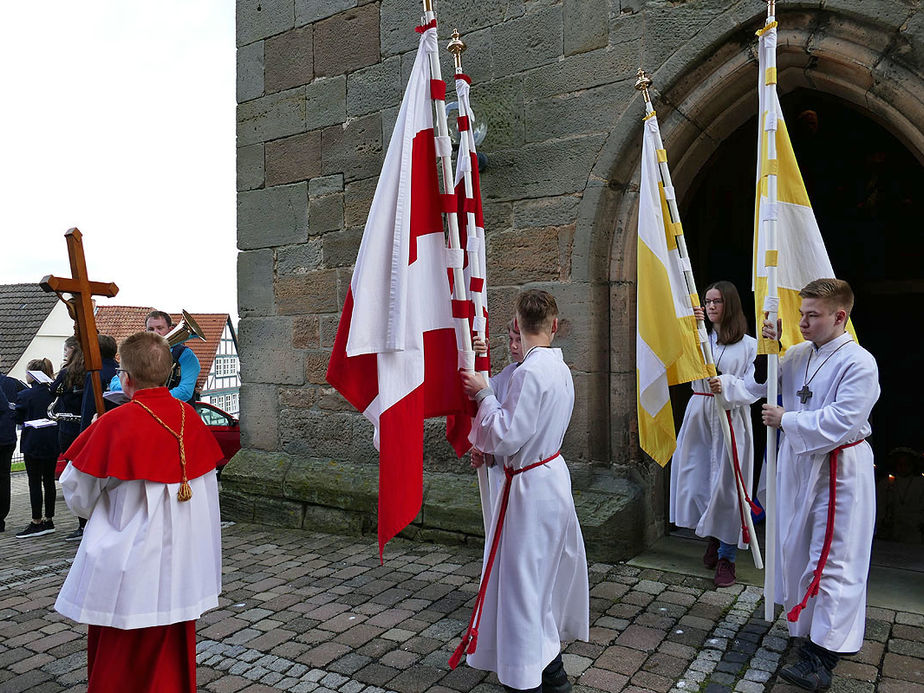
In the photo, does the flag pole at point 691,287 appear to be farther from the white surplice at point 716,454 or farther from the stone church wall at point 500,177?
the stone church wall at point 500,177

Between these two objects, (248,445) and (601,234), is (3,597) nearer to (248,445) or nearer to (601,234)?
(248,445)

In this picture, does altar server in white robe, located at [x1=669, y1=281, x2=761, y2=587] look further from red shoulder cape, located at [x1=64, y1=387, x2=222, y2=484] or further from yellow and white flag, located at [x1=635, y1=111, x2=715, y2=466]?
red shoulder cape, located at [x1=64, y1=387, x2=222, y2=484]

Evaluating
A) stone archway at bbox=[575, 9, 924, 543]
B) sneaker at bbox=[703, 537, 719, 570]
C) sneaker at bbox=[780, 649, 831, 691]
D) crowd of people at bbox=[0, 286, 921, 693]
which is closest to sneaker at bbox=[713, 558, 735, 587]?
sneaker at bbox=[703, 537, 719, 570]

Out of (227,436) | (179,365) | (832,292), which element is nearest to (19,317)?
(227,436)

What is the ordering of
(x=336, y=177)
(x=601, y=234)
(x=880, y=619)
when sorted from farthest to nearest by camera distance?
(x=336, y=177), (x=601, y=234), (x=880, y=619)

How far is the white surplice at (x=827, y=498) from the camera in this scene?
2.74m

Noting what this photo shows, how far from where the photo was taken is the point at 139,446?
7.97 feet

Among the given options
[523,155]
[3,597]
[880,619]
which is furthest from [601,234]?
[3,597]

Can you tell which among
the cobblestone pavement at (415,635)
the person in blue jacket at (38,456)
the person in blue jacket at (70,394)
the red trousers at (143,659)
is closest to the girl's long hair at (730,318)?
the cobblestone pavement at (415,635)

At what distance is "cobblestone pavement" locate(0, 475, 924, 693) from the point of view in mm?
2924

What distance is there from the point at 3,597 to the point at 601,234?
169 inches

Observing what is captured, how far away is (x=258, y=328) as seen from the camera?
6.24 meters

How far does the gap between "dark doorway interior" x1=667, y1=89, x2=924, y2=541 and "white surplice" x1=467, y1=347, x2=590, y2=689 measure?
393cm

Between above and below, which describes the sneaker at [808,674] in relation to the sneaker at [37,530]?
above
